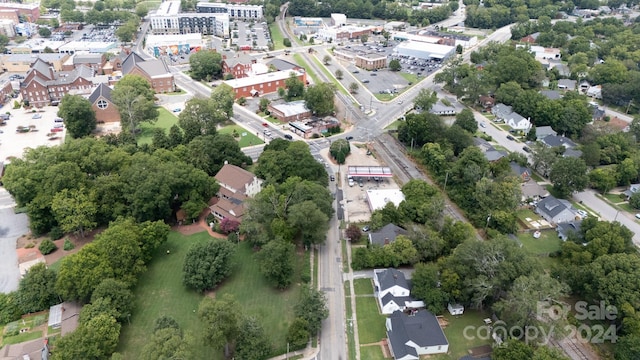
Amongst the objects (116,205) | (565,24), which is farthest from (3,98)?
(565,24)

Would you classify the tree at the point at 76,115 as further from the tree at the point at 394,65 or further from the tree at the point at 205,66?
the tree at the point at 394,65

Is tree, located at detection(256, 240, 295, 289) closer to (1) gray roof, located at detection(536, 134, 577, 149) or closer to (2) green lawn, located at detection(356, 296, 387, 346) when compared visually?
(2) green lawn, located at detection(356, 296, 387, 346)

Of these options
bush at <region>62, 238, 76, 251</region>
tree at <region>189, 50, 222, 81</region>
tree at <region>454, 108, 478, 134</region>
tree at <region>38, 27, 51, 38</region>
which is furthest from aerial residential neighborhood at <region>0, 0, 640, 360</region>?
tree at <region>38, 27, 51, 38</region>

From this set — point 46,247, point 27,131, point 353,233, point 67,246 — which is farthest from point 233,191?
point 27,131

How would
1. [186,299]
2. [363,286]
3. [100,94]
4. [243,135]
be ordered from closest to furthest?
[186,299] < [363,286] < [243,135] < [100,94]

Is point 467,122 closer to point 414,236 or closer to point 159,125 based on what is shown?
point 414,236

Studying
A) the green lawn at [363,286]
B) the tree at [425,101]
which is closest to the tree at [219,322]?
the green lawn at [363,286]

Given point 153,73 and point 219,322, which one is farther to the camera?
point 153,73
